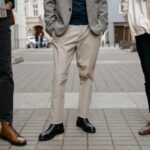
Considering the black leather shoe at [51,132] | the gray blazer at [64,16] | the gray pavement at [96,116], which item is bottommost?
the gray pavement at [96,116]

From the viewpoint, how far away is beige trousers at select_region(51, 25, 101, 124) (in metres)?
5.04

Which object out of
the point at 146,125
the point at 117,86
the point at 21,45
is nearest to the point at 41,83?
the point at 117,86

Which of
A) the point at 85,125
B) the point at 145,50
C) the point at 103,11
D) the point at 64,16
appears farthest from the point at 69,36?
the point at 85,125

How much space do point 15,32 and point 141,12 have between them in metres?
32.1

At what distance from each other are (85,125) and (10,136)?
0.92 m

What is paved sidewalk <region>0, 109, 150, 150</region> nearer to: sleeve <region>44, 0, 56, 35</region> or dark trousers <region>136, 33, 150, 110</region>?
dark trousers <region>136, 33, 150, 110</region>

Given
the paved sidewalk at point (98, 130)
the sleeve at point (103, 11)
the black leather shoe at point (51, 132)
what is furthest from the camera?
the sleeve at point (103, 11)

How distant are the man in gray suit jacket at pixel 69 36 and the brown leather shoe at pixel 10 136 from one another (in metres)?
0.26

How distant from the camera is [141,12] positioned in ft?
17.0

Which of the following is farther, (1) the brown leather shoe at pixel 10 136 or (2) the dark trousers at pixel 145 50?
(2) the dark trousers at pixel 145 50

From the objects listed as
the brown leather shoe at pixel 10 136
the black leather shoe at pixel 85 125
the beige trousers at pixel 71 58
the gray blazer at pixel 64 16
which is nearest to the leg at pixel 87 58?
the beige trousers at pixel 71 58

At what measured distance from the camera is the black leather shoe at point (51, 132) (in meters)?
4.99

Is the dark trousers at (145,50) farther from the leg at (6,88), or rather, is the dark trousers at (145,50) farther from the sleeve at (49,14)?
the leg at (6,88)

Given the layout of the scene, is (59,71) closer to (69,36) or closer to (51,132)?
(69,36)
